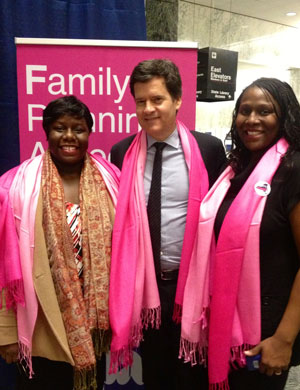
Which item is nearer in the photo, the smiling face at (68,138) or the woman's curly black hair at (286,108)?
the woman's curly black hair at (286,108)

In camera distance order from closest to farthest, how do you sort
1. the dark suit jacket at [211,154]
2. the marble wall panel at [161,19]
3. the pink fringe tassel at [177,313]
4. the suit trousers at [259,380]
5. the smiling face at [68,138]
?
the suit trousers at [259,380] → the smiling face at [68,138] → the pink fringe tassel at [177,313] → the dark suit jacket at [211,154] → the marble wall panel at [161,19]

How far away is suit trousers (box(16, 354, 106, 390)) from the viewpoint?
1.42m

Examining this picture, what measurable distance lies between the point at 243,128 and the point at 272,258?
467mm

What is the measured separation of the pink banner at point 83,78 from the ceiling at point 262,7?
11.9 ft

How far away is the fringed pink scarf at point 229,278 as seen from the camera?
121cm

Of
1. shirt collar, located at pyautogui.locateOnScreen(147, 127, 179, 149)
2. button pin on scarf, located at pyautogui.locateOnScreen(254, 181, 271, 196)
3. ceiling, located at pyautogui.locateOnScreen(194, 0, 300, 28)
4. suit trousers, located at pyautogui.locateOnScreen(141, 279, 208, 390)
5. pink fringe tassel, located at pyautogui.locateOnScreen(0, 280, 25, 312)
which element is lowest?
suit trousers, located at pyautogui.locateOnScreen(141, 279, 208, 390)

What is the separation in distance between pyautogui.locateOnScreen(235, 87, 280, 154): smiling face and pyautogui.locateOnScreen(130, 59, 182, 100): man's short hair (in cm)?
30

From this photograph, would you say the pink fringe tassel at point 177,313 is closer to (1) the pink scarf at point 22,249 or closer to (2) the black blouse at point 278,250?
(2) the black blouse at point 278,250

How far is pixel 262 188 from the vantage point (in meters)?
1.21

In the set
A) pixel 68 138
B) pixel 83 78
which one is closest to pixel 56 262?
pixel 68 138

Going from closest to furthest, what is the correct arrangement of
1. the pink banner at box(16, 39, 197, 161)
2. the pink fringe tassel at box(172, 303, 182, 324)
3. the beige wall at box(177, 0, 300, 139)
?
1. the pink fringe tassel at box(172, 303, 182, 324)
2. the pink banner at box(16, 39, 197, 161)
3. the beige wall at box(177, 0, 300, 139)

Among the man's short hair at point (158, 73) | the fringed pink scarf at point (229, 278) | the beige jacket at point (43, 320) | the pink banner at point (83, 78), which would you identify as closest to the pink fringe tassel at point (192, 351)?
the fringed pink scarf at point (229, 278)

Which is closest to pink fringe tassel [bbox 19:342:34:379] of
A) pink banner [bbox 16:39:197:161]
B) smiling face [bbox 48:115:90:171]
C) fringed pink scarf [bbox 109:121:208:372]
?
fringed pink scarf [bbox 109:121:208:372]

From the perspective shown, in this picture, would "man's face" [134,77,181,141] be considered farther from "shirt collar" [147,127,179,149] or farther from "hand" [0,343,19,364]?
"hand" [0,343,19,364]
